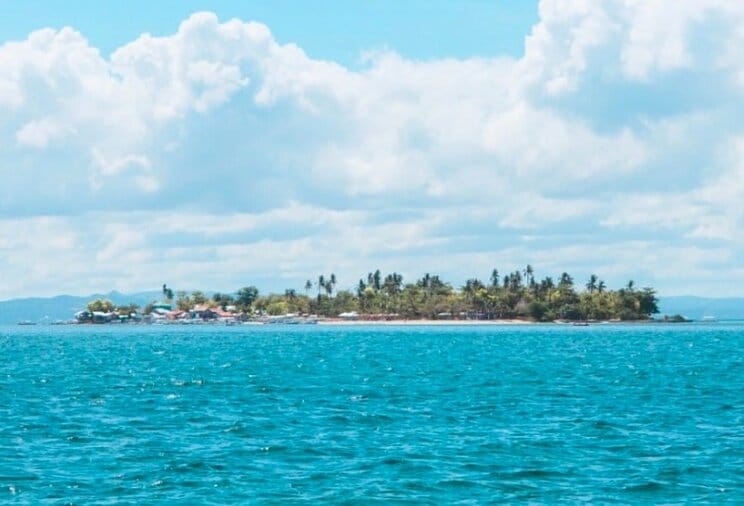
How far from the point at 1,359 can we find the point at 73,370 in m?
34.6

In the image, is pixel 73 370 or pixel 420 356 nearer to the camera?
pixel 73 370

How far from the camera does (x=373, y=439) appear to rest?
45.4 m

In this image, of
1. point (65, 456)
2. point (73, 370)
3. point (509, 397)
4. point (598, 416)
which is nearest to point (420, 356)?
point (73, 370)

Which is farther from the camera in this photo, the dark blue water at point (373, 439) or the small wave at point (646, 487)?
the dark blue water at point (373, 439)

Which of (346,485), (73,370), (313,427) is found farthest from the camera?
(73,370)

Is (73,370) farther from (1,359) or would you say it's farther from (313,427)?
(313,427)

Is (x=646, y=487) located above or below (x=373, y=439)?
below

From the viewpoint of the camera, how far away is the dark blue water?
34594mm

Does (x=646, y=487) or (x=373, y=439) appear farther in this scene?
(x=373, y=439)

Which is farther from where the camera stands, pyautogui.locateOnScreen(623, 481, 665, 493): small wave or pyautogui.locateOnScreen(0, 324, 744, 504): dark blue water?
pyautogui.locateOnScreen(0, 324, 744, 504): dark blue water

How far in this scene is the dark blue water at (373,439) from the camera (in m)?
34.6

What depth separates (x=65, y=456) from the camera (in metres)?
40.9

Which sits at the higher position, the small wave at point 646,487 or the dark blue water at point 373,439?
the dark blue water at point 373,439

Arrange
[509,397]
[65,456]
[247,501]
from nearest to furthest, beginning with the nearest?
[247,501] < [65,456] < [509,397]
